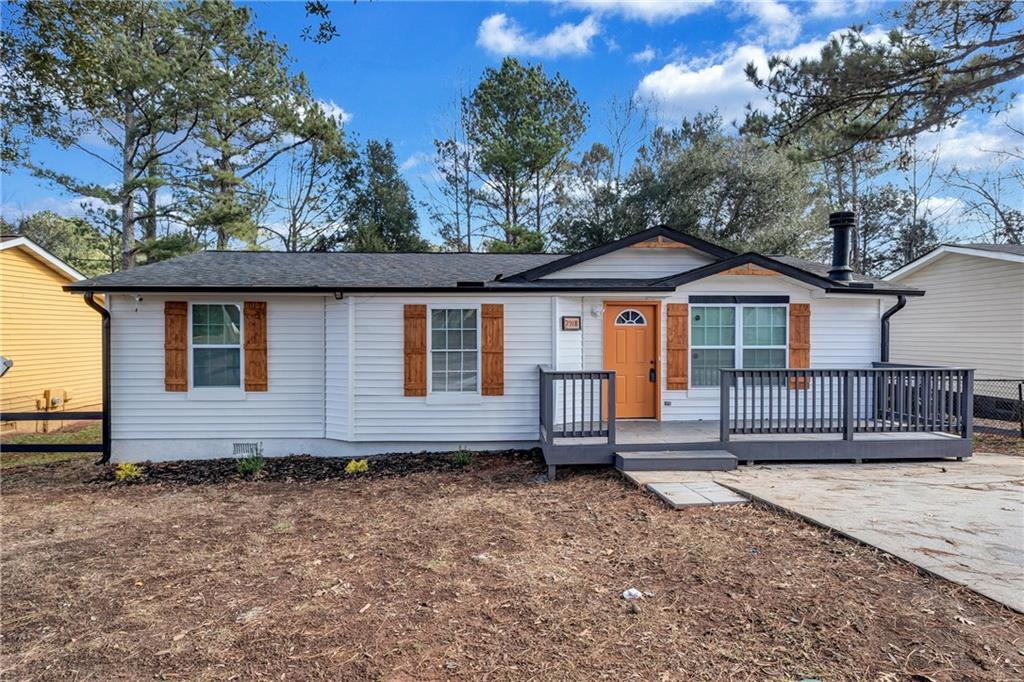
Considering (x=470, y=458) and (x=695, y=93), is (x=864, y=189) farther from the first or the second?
(x=470, y=458)

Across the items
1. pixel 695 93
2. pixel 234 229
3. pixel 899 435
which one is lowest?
pixel 899 435

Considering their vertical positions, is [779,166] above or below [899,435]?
above

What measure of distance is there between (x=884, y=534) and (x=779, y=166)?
17.8m

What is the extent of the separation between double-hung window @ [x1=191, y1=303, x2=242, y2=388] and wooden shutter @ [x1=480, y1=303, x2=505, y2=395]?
3.71 metres

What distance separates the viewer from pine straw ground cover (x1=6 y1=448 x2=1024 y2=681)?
2668 millimetres

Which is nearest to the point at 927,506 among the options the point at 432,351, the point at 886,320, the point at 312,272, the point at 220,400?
the point at 886,320

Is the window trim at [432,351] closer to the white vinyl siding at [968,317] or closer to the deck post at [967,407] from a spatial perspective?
the deck post at [967,407]

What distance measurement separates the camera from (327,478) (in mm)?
6906

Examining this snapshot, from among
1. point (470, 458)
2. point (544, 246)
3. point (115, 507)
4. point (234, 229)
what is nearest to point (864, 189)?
point (544, 246)

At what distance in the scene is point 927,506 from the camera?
480cm

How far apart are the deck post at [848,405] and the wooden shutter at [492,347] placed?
15.1 ft

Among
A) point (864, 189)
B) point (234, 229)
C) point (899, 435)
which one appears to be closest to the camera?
point (899, 435)

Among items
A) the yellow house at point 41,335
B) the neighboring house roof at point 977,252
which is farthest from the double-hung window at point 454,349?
the neighboring house roof at point 977,252

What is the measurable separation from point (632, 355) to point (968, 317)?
945 centimetres
